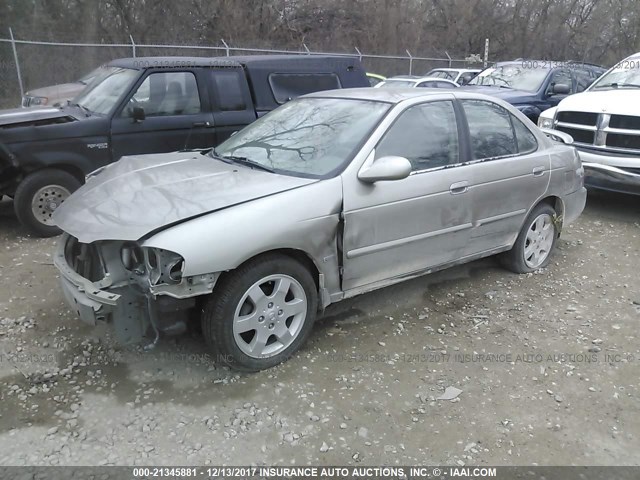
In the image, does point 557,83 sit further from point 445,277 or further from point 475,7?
point 475,7

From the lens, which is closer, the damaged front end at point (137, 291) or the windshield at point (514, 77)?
the damaged front end at point (137, 291)

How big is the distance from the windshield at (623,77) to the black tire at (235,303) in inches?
257

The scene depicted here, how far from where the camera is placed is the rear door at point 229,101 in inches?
254

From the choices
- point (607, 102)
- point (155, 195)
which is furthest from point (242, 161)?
point (607, 102)

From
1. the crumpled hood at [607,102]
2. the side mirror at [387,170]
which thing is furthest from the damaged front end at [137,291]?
the crumpled hood at [607,102]

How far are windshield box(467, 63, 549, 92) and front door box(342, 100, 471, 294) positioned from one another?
657cm

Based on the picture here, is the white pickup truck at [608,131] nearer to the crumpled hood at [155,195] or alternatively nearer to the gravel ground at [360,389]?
the gravel ground at [360,389]

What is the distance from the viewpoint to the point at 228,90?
259 inches

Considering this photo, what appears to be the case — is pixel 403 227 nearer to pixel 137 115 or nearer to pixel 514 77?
pixel 137 115

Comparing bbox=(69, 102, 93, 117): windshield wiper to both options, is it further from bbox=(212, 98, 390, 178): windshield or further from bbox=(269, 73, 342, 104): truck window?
bbox=(212, 98, 390, 178): windshield

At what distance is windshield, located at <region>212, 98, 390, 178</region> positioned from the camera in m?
3.66

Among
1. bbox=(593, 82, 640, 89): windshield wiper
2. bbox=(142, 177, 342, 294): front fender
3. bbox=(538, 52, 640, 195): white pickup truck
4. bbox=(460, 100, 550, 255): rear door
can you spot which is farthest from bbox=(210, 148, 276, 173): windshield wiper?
bbox=(593, 82, 640, 89): windshield wiper

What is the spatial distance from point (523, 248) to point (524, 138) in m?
0.99

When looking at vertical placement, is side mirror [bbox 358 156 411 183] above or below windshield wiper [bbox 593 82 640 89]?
below
